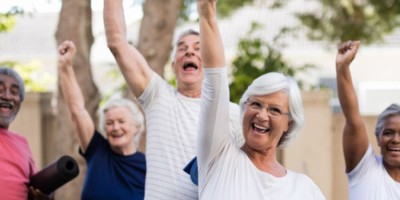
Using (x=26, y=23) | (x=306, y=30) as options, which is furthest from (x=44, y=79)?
(x=26, y=23)

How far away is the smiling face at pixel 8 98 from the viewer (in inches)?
184

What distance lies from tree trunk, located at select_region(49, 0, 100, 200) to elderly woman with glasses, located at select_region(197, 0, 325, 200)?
3977 millimetres

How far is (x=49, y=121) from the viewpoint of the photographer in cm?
860

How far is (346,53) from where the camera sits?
13.7 ft

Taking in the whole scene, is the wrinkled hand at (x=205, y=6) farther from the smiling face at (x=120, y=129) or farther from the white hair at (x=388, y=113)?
the smiling face at (x=120, y=129)

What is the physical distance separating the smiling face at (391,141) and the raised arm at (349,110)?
10 centimetres

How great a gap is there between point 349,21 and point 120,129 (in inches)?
340

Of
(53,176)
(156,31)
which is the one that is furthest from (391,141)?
(156,31)

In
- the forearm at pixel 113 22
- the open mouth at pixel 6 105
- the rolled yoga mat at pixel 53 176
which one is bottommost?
the rolled yoga mat at pixel 53 176

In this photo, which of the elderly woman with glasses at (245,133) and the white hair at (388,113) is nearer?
the elderly woman with glasses at (245,133)

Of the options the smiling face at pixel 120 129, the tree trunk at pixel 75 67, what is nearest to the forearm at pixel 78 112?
the smiling face at pixel 120 129

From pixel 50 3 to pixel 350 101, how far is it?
4.68m

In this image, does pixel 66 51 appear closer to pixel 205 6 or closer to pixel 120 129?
pixel 120 129

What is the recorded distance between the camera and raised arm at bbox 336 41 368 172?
4188mm
